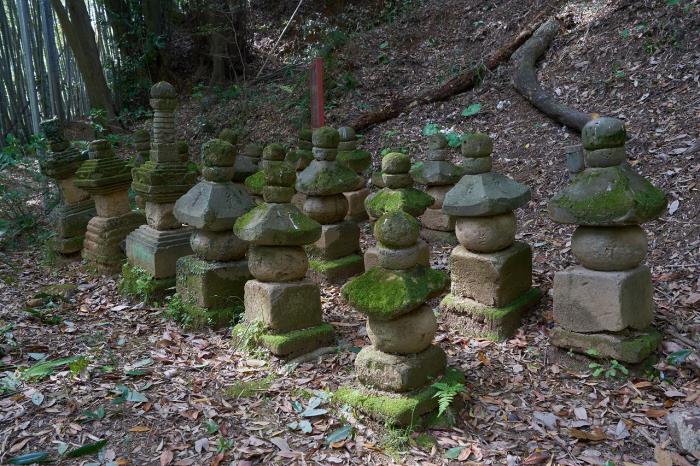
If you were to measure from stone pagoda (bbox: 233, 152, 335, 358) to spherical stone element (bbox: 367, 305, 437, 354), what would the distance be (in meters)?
0.93

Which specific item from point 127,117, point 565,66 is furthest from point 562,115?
point 127,117

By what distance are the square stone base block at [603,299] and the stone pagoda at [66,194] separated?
5169 millimetres

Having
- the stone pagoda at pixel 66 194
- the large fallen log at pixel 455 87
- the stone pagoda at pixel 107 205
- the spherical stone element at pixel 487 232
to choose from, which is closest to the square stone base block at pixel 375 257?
the spherical stone element at pixel 487 232

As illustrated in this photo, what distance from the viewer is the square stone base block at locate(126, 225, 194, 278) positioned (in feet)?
16.9

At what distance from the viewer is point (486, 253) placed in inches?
169

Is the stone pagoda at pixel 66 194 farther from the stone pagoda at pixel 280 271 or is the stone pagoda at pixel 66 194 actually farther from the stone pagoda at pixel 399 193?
the stone pagoda at pixel 399 193

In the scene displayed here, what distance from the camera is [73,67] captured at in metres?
12.7

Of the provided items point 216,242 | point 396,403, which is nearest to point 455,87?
point 216,242

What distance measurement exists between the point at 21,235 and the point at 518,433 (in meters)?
6.87

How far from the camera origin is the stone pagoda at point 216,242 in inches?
179

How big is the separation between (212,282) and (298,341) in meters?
0.94

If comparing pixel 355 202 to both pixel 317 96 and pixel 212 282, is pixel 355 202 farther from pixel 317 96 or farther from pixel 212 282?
pixel 317 96

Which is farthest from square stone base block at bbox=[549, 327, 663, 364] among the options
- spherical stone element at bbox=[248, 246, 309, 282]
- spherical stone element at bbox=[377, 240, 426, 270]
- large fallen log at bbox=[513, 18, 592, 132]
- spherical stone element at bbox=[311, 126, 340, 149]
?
large fallen log at bbox=[513, 18, 592, 132]

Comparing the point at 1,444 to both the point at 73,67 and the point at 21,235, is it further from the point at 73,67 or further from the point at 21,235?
the point at 73,67
